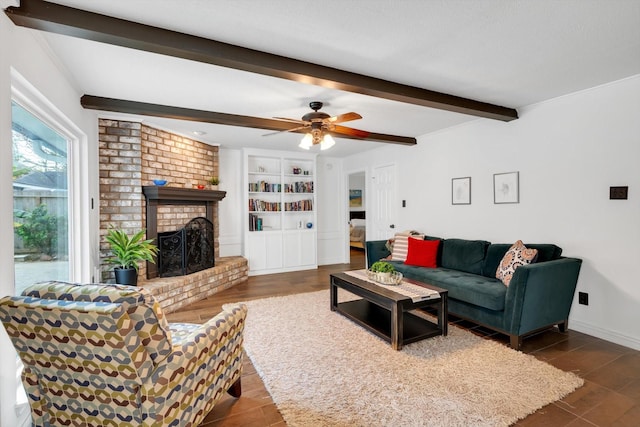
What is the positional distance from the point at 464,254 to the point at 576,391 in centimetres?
195

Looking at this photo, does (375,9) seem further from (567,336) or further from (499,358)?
(567,336)

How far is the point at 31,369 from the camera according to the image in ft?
4.83

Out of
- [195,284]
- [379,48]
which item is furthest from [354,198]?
[379,48]

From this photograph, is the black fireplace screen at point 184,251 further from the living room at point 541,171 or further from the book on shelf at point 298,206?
the book on shelf at point 298,206

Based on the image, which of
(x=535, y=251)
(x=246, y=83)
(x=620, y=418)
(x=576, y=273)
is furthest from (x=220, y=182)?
(x=620, y=418)

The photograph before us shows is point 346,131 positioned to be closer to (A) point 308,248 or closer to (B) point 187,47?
(B) point 187,47

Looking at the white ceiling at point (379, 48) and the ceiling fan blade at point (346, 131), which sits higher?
the white ceiling at point (379, 48)

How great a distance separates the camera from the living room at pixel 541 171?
1.97m

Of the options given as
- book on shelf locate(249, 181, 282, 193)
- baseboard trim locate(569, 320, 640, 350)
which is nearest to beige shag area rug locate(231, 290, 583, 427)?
baseboard trim locate(569, 320, 640, 350)

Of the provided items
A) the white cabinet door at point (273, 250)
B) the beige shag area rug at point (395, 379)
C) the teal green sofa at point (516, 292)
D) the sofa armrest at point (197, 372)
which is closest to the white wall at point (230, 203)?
the white cabinet door at point (273, 250)

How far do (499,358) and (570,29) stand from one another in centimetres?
243

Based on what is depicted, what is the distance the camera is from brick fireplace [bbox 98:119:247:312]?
12.3ft

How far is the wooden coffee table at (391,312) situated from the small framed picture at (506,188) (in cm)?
162

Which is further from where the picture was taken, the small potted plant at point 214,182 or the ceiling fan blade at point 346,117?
the small potted plant at point 214,182
